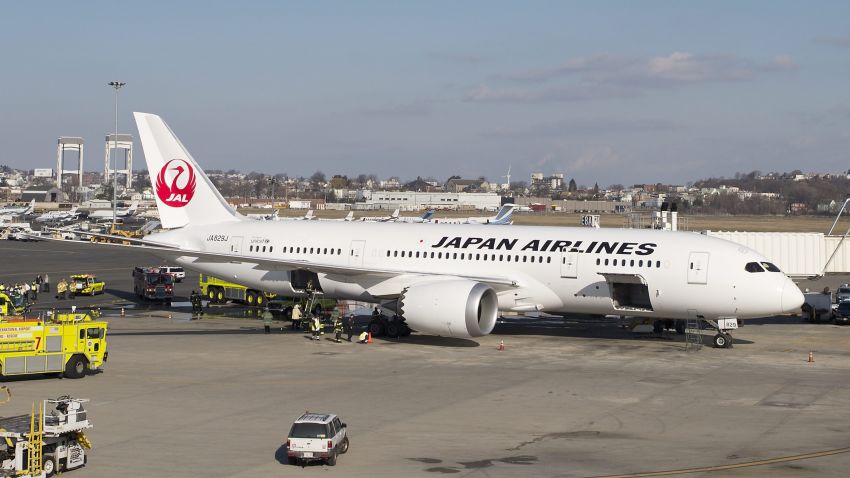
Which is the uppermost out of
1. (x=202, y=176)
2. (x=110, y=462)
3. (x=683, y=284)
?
(x=202, y=176)

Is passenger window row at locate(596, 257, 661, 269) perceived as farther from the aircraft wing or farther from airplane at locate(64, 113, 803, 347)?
the aircraft wing

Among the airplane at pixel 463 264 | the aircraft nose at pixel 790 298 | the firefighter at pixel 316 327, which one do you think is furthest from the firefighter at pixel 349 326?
the aircraft nose at pixel 790 298

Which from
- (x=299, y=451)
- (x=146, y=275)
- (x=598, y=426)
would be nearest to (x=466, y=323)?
(x=598, y=426)

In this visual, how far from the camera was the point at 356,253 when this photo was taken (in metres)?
45.8

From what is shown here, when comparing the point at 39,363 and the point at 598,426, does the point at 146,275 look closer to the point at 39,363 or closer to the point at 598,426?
the point at 39,363

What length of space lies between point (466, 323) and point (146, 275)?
87.7 ft


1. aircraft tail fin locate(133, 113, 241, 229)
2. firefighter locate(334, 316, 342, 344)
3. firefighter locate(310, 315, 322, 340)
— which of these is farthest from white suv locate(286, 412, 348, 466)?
aircraft tail fin locate(133, 113, 241, 229)

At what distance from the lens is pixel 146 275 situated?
58938 mm

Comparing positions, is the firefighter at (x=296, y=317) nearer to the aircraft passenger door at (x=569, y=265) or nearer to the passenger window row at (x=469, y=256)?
the passenger window row at (x=469, y=256)

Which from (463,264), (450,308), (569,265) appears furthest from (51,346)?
(569,265)

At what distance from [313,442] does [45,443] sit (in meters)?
5.36

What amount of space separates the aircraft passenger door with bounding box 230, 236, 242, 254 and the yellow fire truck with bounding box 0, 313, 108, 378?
15183 mm

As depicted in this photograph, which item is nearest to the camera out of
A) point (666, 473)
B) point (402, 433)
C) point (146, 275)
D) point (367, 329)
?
point (666, 473)

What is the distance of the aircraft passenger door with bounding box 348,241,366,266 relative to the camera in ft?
149
